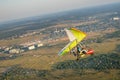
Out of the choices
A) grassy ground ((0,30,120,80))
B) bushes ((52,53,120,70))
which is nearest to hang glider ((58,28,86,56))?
grassy ground ((0,30,120,80))

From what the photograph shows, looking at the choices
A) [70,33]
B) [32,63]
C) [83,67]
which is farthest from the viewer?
[32,63]

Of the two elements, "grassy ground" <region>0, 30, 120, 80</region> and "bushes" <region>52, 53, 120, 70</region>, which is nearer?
"grassy ground" <region>0, 30, 120, 80</region>

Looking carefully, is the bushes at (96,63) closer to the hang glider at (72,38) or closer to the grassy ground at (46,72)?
the grassy ground at (46,72)

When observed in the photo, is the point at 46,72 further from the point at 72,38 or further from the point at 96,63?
the point at 72,38

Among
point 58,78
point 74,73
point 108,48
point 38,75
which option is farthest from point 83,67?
point 108,48

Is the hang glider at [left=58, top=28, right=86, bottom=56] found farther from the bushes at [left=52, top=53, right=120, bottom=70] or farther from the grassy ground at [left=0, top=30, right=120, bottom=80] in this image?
the bushes at [left=52, top=53, right=120, bottom=70]

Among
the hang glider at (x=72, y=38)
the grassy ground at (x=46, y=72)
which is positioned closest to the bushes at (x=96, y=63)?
the grassy ground at (x=46, y=72)

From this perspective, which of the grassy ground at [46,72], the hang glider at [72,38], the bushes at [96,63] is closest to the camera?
the hang glider at [72,38]

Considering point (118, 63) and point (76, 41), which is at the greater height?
point (76, 41)

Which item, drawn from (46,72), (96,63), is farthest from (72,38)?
(96,63)

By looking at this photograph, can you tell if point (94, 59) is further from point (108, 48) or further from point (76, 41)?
point (76, 41)

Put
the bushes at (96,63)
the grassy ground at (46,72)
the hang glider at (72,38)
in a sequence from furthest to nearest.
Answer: the bushes at (96,63), the grassy ground at (46,72), the hang glider at (72,38)
